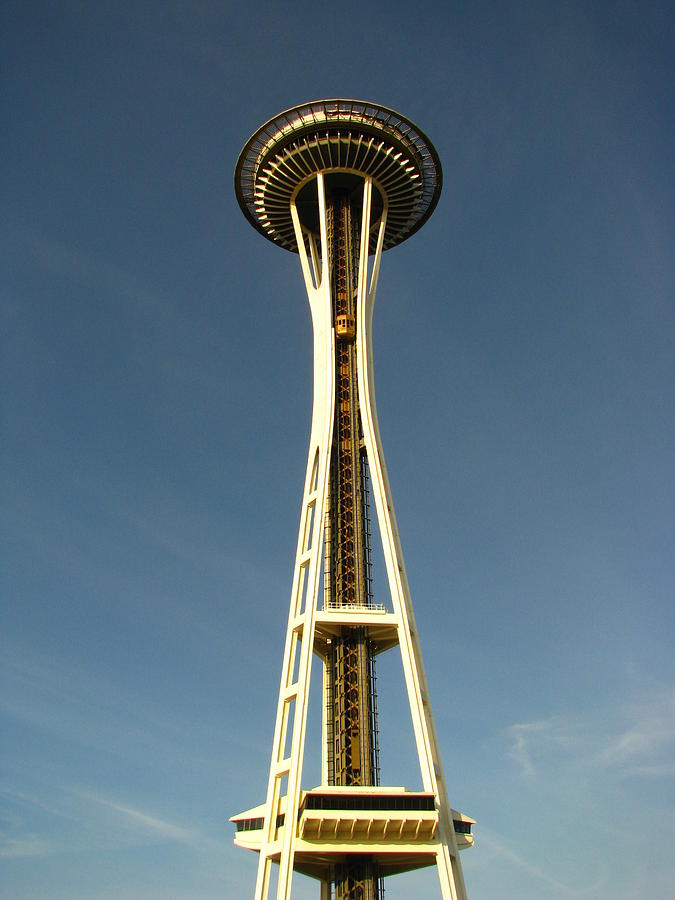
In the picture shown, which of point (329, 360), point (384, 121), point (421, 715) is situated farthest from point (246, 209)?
point (421, 715)

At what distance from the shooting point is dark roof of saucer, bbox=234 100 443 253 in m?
70.1

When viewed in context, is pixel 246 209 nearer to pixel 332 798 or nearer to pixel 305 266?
pixel 305 266

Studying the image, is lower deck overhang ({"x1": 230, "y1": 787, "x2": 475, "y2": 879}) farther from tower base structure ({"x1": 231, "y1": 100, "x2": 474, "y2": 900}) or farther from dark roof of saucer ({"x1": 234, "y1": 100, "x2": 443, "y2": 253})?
dark roof of saucer ({"x1": 234, "y1": 100, "x2": 443, "y2": 253})

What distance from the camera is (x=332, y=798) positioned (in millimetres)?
49500

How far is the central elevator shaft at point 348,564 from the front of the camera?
54.8 metres

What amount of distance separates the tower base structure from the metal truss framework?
10cm

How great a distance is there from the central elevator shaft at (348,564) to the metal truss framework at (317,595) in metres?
1.16

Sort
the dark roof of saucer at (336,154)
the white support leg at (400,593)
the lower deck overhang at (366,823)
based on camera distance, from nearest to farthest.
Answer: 1. the lower deck overhang at (366,823)
2. the white support leg at (400,593)
3. the dark roof of saucer at (336,154)

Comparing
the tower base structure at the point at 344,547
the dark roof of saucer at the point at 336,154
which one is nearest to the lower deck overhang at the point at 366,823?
the tower base structure at the point at 344,547

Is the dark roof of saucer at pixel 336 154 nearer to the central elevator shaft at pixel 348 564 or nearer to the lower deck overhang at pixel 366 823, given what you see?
the central elevator shaft at pixel 348 564

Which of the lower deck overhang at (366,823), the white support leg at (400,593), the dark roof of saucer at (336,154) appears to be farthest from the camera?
the dark roof of saucer at (336,154)

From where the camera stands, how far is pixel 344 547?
204 ft

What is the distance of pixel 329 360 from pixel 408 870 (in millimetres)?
35235

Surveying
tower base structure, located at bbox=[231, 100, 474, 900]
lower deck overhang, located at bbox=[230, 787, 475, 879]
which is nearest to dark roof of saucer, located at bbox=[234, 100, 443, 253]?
tower base structure, located at bbox=[231, 100, 474, 900]
